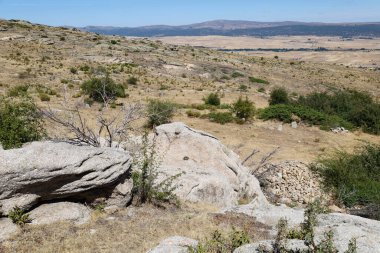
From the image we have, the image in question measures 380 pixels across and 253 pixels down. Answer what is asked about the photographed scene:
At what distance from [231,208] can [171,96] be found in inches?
956

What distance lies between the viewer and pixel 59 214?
29.2 feet

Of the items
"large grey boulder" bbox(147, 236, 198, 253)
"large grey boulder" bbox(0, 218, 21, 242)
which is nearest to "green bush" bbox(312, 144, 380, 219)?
"large grey boulder" bbox(147, 236, 198, 253)

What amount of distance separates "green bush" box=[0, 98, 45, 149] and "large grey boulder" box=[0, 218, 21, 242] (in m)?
2.05

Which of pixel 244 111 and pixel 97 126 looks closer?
pixel 97 126

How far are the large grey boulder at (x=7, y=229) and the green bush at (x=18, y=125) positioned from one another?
2.05 meters

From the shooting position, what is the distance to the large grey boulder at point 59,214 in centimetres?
874

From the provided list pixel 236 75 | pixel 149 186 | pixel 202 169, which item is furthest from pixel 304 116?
pixel 236 75

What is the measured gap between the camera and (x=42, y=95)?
2617 centimetres

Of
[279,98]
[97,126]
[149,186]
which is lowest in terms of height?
[279,98]

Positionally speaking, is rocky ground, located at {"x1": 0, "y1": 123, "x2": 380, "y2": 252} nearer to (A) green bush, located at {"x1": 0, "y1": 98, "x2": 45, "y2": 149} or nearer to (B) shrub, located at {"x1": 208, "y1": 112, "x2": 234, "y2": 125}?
(A) green bush, located at {"x1": 0, "y1": 98, "x2": 45, "y2": 149}

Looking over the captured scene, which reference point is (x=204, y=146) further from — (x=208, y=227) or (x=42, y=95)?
(x=42, y=95)

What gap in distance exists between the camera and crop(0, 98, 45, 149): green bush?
386 inches

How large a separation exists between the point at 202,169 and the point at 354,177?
23.6ft

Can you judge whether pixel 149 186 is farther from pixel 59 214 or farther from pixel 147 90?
pixel 147 90
